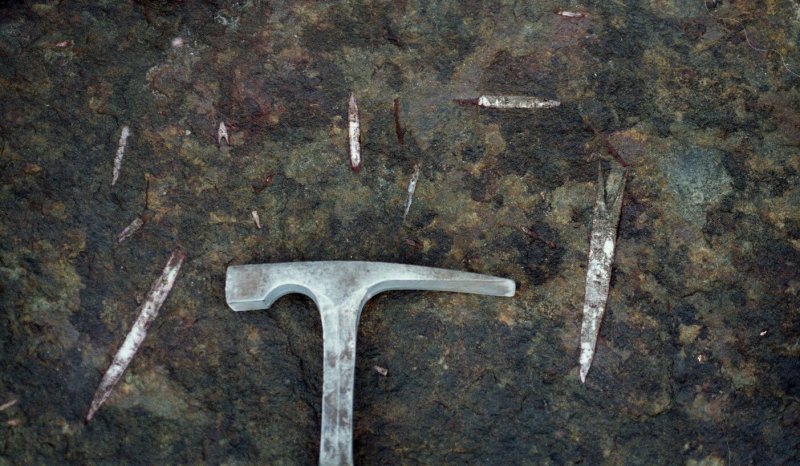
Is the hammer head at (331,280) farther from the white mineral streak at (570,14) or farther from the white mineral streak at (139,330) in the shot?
the white mineral streak at (570,14)

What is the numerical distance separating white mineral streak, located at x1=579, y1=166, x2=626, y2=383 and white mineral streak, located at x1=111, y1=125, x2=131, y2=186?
64.1 inches

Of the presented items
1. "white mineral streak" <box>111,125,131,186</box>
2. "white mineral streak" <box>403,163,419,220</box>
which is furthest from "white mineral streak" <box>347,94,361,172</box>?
"white mineral streak" <box>111,125,131,186</box>

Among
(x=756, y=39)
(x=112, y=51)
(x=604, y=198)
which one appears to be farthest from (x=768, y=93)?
(x=112, y=51)

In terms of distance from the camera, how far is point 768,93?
254cm

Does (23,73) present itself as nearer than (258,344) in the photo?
No

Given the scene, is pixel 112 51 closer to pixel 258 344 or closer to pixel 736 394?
pixel 258 344

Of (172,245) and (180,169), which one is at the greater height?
(180,169)

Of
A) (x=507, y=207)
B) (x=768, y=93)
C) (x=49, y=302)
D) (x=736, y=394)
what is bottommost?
(x=736, y=394)

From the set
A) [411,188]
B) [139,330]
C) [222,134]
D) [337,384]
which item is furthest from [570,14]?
[139,330]

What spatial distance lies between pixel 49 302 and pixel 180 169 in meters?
0.60

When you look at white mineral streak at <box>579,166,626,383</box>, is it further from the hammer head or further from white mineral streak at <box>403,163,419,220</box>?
white mineral streak at <box>403,163,419,220</box>

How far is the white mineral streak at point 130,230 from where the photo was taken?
2.36 meters

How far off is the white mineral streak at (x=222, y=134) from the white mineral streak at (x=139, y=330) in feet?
1.32

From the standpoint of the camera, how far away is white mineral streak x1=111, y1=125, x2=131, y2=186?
2396mm
